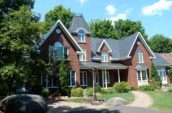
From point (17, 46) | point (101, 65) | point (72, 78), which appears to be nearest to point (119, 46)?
point (101, 65)

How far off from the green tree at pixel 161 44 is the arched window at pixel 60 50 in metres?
54.6

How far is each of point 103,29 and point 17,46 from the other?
166 feet

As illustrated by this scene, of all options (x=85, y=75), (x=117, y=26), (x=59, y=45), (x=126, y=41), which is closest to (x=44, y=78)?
(x=59, y=45)

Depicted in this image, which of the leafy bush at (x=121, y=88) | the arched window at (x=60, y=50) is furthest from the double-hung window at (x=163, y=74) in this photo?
the arched window at (x=60, y=50)

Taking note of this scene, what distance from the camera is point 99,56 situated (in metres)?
46.1

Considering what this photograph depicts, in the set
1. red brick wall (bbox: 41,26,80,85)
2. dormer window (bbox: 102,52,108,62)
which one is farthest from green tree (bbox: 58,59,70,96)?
dormer window (bbox: 102,52,108,62)

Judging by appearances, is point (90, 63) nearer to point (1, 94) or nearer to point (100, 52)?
point (100, 52)

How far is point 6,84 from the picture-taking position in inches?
1111

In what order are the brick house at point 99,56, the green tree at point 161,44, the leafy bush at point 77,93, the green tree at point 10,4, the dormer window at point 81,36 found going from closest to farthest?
1. the green tree at point 10,4
2. the leafy bush at point 77,93
3. the brick house at point 99,56
4. the dormer window at point 81,36
5. the green tree at point 161,44

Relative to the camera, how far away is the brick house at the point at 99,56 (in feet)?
127

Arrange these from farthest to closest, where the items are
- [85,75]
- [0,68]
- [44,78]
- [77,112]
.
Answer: [85,75], [44,78], [0,68], [77,112]

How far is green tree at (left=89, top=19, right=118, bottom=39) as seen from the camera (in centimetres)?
7444

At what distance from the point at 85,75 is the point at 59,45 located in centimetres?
738

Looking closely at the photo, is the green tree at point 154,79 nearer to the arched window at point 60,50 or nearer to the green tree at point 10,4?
the arched window at point 60,50
